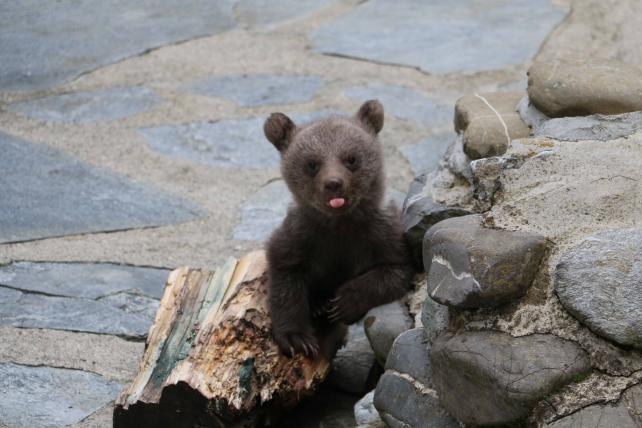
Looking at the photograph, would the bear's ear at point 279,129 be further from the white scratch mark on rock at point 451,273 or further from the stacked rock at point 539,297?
the white scratch mark on rock at point 451,273

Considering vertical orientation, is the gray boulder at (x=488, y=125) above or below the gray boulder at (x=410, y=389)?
above

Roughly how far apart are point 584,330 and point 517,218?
0.45 meters

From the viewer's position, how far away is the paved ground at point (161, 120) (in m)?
4.56

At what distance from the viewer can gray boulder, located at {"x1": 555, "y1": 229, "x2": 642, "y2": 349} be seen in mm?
2986

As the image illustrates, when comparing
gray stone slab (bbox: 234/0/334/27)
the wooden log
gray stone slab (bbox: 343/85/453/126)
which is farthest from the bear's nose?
gray stone slab (bbox: 234/0/334/27)

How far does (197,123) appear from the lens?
6.58 m

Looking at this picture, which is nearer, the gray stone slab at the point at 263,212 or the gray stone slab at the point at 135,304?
the gray stone slab at the point at 135,304

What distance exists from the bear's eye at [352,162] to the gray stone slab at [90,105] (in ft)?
7.55

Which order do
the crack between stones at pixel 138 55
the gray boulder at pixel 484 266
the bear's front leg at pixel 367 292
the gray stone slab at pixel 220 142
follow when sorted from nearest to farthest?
the gray boulder at pixel 484 266
the bear's front leg at pixel 367 292
the gray stone slab at pixel 220 142
the crack between stones at pixel 138 55

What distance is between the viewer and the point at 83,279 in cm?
496

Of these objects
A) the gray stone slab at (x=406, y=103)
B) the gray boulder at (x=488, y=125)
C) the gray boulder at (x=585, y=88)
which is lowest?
the gray stone slab at (x=406, y=103)

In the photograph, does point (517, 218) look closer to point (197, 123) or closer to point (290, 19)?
point (197, 123)

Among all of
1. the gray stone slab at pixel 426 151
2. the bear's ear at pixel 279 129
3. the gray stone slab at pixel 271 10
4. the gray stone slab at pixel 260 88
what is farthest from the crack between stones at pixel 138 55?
the bear's ear at pixel 279 129

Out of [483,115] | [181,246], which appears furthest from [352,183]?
[181,246]
